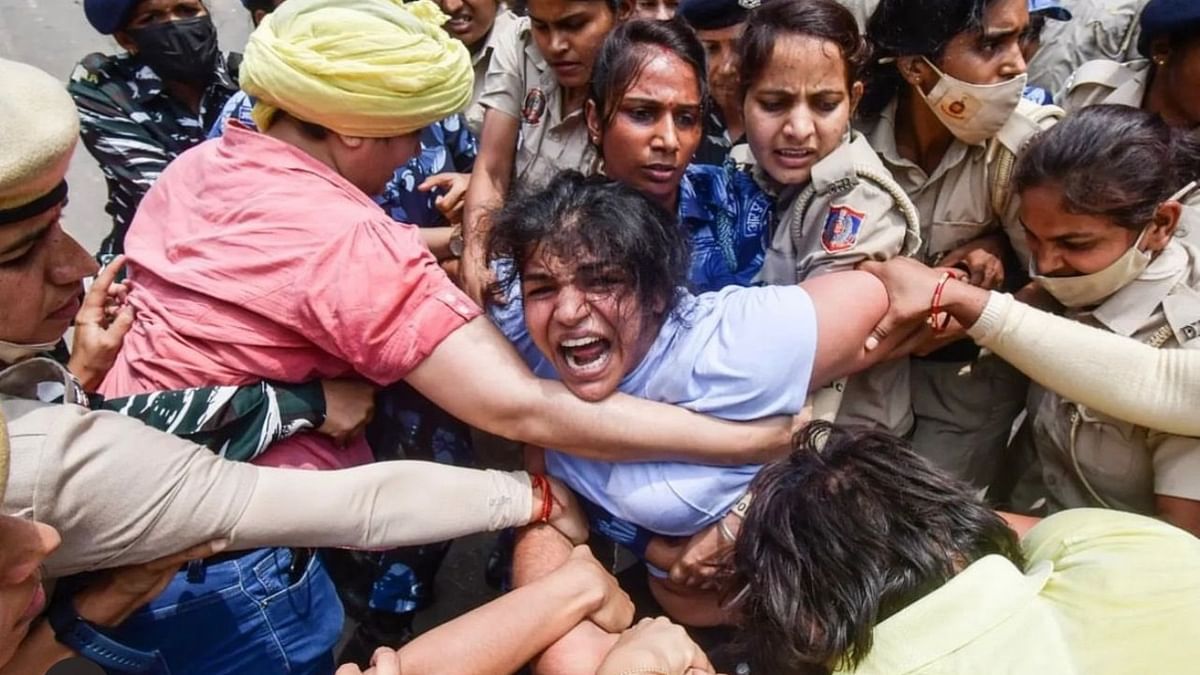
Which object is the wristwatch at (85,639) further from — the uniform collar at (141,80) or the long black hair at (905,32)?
the long black hair at (905,32)

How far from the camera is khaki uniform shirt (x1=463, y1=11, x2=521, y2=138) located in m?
3.18

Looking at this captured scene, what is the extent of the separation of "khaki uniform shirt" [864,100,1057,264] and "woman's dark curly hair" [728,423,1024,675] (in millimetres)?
1074

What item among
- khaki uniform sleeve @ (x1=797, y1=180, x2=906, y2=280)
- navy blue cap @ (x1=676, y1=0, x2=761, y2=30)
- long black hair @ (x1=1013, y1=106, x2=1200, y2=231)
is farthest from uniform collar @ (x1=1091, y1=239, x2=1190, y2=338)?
navy blue cap @ (x1=676, y1=0, x2=761, y2=30)

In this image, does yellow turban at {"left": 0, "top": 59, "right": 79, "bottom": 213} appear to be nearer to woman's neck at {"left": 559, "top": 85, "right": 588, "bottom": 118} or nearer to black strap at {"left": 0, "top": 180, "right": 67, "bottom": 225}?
black strap at {"left": 0, "top": 180, "right": 67, "bottom": 225}

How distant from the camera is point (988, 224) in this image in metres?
2.40

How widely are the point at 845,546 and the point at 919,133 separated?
4.89ft

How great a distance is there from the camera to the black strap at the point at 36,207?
4.62 feet

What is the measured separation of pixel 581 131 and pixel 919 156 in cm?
104

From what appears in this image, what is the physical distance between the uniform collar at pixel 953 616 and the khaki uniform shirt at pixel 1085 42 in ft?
9.14

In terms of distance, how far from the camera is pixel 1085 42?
11.4 feet

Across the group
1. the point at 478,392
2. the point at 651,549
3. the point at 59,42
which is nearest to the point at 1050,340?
the point at 651,549

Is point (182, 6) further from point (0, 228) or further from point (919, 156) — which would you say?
point (919, 156)

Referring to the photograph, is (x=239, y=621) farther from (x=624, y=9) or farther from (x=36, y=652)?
(x=624, y=9)

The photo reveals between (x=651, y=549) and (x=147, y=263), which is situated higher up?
(x=147, y=263)
